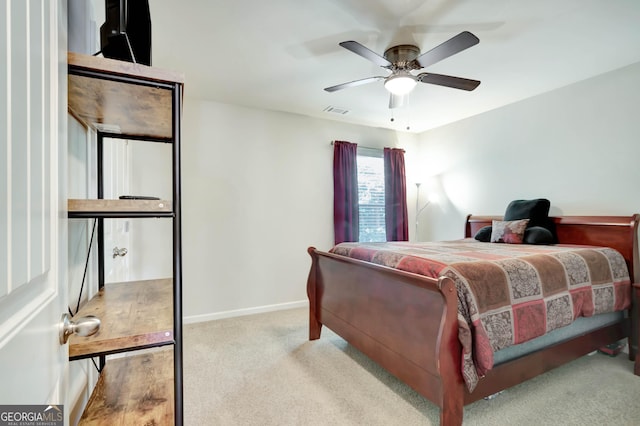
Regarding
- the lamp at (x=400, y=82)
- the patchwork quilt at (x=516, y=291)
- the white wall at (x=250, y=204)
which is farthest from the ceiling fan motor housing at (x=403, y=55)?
the white wall at (x=250, y=204)

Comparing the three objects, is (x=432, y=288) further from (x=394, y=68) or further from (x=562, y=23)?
(x=562, y=23)

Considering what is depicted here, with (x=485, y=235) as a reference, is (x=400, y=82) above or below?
above

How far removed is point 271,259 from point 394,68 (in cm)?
258

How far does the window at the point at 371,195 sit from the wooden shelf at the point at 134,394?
340cm

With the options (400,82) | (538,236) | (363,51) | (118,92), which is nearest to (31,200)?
(118,92)

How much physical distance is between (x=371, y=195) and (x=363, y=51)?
108 inches

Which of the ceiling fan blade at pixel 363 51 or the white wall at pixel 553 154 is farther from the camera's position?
the white wall at pixel 553 154

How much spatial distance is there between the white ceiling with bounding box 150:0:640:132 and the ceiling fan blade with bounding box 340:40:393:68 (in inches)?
9.7

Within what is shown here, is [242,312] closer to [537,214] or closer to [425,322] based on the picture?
[425,322]

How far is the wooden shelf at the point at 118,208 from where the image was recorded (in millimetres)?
835

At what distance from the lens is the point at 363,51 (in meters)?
2.01

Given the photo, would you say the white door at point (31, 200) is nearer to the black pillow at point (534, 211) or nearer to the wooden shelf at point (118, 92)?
the wooden shelf at point (118, 92)

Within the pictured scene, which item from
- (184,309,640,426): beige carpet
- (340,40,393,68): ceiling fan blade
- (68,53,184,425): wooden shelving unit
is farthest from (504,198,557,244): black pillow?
(68,53,184,425): wooden shelving unit

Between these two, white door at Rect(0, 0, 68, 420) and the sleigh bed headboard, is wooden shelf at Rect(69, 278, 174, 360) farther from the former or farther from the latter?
the sleigh bed headboard
